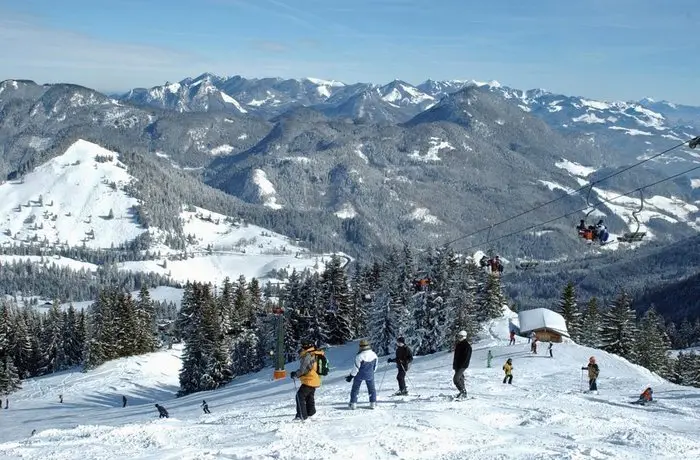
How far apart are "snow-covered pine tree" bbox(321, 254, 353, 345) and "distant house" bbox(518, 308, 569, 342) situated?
1924 cm

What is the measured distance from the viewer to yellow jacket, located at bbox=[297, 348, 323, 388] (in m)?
16.8

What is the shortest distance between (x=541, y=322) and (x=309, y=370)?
50259 mm

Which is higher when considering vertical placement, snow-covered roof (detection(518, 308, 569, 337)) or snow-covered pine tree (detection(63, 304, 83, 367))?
snow-covered roof (detection(518, 308, 569, 337))

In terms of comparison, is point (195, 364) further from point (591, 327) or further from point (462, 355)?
point (462, 355)

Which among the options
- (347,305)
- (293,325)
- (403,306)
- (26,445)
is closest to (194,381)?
(293,325)

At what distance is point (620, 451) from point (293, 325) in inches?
2210

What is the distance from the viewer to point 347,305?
2798 inches

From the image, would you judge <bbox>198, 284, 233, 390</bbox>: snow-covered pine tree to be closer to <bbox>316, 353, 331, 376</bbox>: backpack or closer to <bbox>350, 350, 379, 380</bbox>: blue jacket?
<bbox>350, 350, 379, 380</bbox>: blue jacket

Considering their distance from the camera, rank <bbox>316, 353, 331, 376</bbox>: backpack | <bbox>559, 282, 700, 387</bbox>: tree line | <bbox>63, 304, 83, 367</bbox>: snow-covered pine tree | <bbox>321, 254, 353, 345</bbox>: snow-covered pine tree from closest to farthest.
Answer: <bbox>316, 353, 331, 376</bbox>: backpack < <bbox>559, 282, 700, 387</bbox>: tree line < <bbox>321, 254, 353, 345</bbox>: snow-covered pine tree < <bbox>63, 304, 83, 367</bbox>: snow-covered pine tree

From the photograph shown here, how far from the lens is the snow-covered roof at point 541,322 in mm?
62281

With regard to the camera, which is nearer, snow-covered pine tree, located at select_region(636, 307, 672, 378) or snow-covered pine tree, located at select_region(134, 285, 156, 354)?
snow-covered pine tree, located at select_region(636, 307, 672, 378)

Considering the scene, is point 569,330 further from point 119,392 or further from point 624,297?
point 119,392

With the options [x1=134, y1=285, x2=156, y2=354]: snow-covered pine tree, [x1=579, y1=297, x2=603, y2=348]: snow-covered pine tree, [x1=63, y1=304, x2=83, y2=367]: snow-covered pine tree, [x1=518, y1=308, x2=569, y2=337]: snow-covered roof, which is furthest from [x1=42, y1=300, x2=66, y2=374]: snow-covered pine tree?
[x1=579, y1=297, x2=603, y2=348]: snow-covered pine tree

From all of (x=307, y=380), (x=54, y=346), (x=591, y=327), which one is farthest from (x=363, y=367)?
(x=54, y=346)
